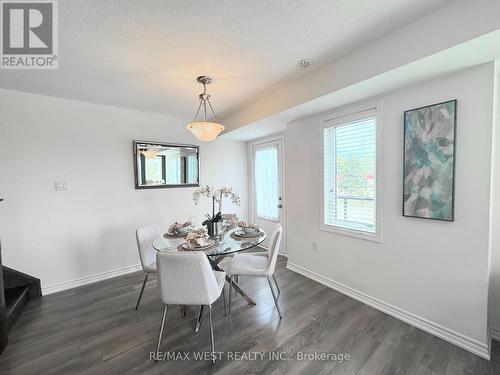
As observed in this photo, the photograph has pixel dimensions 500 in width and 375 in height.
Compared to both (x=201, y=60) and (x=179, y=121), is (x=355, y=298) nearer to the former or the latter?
(x=201, y=60)

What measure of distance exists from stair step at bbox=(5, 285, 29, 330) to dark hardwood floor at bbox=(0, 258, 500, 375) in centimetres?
8

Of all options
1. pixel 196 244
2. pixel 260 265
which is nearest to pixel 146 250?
pixel 196 244

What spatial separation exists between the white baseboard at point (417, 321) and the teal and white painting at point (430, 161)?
0.94 metres

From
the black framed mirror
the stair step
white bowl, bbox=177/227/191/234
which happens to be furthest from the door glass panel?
the stair step

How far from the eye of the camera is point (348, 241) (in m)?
2.46

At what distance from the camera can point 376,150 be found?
2166 mm

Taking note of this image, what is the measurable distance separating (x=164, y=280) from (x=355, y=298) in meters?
2.07

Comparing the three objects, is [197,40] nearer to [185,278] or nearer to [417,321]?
[185,278]

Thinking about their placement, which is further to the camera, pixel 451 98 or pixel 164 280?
pixel 451 98

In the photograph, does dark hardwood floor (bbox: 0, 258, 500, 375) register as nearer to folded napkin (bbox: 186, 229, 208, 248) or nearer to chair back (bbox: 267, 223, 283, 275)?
chair back (bbox: 267, 223, 283, 275)

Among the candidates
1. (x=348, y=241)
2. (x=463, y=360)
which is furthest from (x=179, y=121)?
(x=463, y=360)

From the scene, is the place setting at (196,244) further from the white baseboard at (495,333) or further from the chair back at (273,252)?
the white baseboard at (495,333)

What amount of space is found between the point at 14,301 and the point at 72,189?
4.22 ft

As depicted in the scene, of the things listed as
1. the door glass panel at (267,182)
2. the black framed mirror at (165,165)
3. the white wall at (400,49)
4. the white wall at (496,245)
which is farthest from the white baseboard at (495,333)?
the black framed mirror at (165,165)
